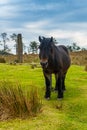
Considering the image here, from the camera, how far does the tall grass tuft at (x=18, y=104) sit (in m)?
8.77

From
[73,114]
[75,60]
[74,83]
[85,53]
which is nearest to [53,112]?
A: [73,114]

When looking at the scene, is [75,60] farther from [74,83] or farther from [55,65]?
[55,65]

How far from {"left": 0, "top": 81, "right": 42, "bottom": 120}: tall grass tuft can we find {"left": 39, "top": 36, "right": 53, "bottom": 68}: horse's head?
1314 millimetres

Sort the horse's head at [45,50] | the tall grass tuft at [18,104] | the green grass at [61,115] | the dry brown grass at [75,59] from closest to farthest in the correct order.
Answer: the green grass at [61,115]
the tall grass tuft at [18,104]
the horse's head at [45,50]
the dry brown grass at [75,59]

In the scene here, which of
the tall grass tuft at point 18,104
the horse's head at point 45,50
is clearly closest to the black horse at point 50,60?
the horse's head at point 45,50

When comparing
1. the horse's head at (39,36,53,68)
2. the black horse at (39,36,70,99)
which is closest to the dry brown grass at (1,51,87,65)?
the black horse at (39,36,70,99)

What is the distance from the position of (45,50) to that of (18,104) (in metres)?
2.11

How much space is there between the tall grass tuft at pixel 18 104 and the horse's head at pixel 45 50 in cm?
131

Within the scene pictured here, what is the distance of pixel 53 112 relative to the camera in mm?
9453

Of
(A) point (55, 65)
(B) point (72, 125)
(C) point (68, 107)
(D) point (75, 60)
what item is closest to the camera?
(B) point (72, 125)

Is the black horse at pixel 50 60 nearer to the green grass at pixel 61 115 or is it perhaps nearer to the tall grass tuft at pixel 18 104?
the green grass at pixel 61 115

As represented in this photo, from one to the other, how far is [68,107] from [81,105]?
1.39 ft

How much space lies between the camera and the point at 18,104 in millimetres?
8789

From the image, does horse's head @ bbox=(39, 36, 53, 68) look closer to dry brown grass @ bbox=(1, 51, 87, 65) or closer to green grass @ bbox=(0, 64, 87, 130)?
green grass @ bbox=(0, 64, 87, 130)
